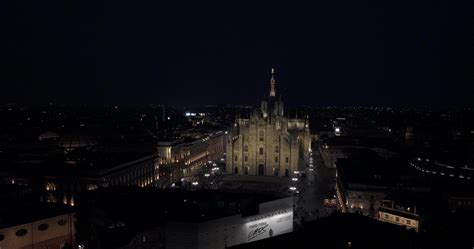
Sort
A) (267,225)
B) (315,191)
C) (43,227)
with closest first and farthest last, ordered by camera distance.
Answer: (43,227), (267,225), (315,191)

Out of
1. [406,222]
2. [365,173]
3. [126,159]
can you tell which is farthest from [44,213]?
[365,173]

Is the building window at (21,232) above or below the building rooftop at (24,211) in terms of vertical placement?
below

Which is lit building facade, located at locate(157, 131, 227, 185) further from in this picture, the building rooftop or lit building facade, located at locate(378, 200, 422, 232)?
lit building facade, located at locate(378, 200, 422, 232)

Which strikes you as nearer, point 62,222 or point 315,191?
point 62,222

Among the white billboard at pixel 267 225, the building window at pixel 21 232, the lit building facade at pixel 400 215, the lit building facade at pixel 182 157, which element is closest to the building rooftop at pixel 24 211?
the building window at pixel 21 232

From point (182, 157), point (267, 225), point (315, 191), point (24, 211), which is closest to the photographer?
point (24, 211)

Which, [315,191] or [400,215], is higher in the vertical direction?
[400,215]

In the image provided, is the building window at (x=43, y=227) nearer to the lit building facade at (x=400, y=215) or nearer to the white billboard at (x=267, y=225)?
the white billboard at (x=267, y=225)

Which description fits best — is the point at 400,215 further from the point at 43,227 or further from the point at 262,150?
the point at 262,150

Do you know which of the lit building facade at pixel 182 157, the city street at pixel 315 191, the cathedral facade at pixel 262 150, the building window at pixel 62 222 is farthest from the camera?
the cathedral facade at pixel 262 150

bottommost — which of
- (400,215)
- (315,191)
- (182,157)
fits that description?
(315,191)

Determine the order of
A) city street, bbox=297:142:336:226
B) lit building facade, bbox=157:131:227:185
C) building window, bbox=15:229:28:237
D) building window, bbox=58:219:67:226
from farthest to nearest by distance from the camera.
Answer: lit building facade, bbox=157:131:227:185 < city street, bbox=297:142:336:226 < building window, bbox=58:219:67:226 < building window, bbox=15:229:28:237

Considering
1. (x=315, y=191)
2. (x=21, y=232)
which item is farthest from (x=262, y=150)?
(x=21, y=232)

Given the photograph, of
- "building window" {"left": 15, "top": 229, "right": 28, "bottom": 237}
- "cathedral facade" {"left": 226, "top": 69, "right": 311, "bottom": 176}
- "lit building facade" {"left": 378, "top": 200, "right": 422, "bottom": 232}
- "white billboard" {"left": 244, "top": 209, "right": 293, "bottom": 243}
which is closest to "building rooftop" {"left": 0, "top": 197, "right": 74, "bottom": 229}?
"building window" {"left": 15, "top": 229, "right": 28, "bottom": 237}
